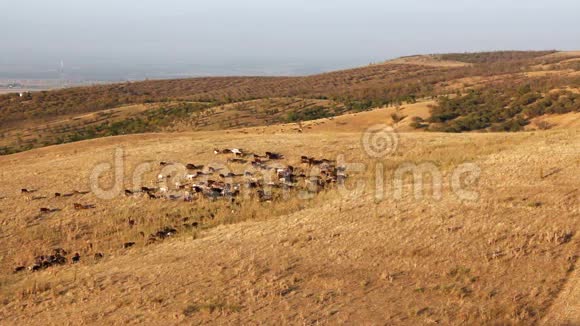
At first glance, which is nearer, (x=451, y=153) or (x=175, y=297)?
(x=175, y=297)

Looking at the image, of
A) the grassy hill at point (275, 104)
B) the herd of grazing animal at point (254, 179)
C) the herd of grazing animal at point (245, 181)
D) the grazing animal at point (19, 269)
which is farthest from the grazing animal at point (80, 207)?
the grassy hill at point (275, 104)

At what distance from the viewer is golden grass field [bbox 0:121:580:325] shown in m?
8.70

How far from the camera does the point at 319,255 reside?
11094mm

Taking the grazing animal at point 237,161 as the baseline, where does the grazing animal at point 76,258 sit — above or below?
below

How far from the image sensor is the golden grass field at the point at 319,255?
870 centimetres

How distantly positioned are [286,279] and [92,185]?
1077cm

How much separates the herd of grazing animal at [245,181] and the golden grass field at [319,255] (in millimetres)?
486

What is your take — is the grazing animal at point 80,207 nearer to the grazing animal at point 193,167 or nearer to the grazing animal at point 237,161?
the grazing animal at point 193,167

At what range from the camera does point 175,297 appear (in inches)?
366

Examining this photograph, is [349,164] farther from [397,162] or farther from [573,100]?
[573,100]

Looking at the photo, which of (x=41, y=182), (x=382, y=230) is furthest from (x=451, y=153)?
(x=41, y=182)

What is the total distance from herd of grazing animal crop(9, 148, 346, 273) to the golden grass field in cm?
49

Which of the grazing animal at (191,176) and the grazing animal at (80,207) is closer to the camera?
the grazing animal at (80,207)

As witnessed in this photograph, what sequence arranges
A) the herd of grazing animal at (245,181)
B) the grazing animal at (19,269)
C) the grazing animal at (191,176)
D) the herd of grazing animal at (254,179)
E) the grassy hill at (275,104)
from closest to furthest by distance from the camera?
1. the grazing animal at (19,269)
2. the herd of grazing animal at (245,181)
3. the herd of grazing animal at (254,179)
4. the grazing animal at (191,176)
5. the grassy hill at (275,104)
